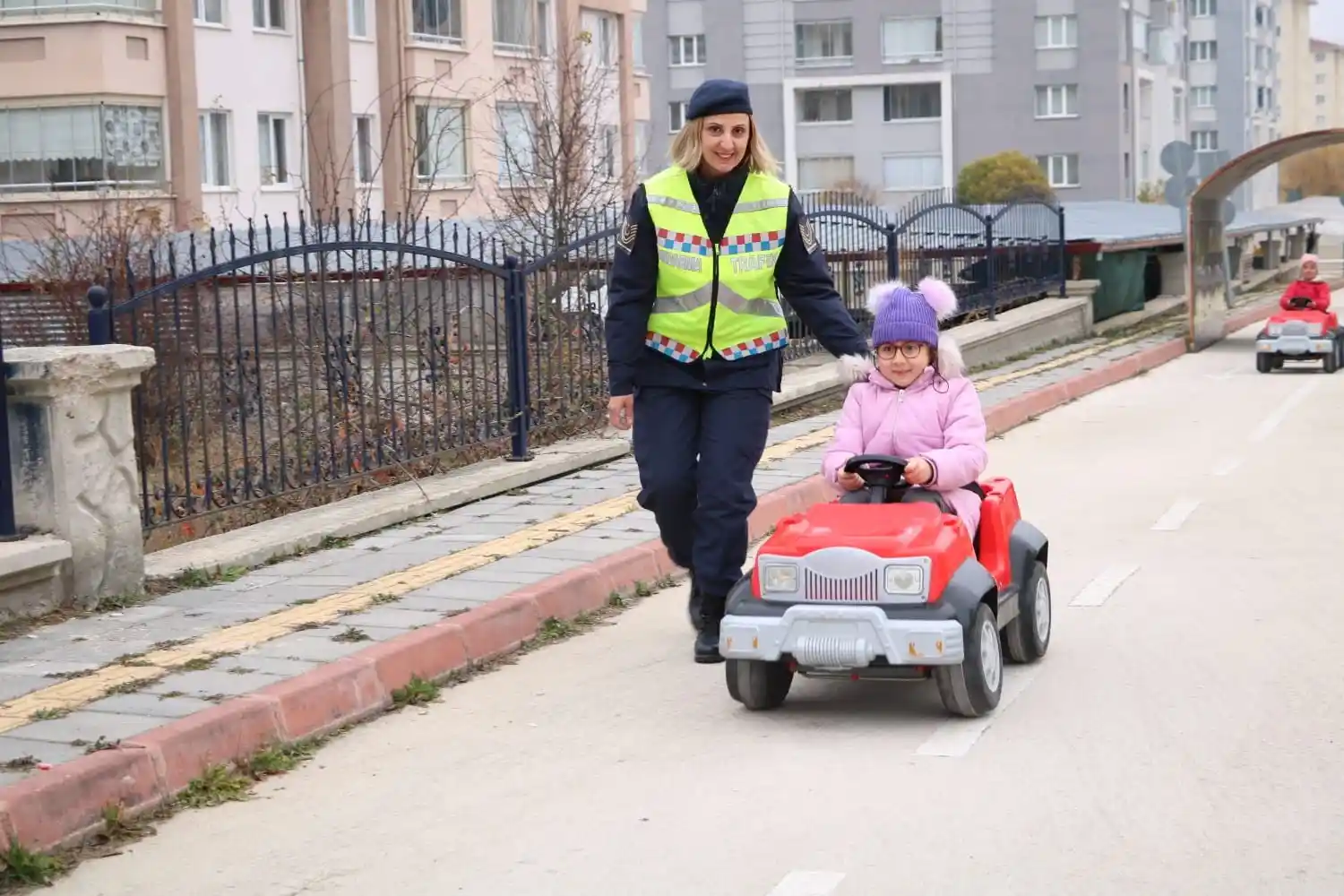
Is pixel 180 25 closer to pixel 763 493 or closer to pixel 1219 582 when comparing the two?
pixel 763 493

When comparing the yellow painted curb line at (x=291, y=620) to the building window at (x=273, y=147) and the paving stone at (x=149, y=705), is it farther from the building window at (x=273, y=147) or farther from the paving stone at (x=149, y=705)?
the building window at (x=273, y=147)

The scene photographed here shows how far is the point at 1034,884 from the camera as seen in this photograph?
15.6ft

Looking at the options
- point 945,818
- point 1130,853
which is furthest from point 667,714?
point 1130,853

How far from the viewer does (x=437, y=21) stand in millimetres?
41750

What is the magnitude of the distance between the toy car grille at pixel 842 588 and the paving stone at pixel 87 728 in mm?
2134

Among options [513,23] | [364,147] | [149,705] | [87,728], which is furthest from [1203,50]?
[87,728]

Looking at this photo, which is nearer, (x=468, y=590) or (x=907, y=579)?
(x=907, y=579)

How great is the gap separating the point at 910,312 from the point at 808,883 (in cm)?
272

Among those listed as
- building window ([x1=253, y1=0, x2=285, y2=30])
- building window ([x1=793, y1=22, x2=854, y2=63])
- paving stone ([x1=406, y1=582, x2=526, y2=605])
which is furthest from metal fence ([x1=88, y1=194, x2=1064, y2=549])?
building window ([x1=793, y1=22, x2=854, y2=63])

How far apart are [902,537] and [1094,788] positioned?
1.10 m

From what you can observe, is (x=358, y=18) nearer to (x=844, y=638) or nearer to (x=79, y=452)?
(x=79, y=452)

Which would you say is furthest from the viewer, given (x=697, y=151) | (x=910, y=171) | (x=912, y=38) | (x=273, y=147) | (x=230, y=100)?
(x=910, y=171)

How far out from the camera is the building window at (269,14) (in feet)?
120

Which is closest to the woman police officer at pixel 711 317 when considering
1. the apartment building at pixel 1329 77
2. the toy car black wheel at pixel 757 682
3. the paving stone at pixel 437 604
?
the toy car black wheel at pixel 757 682
